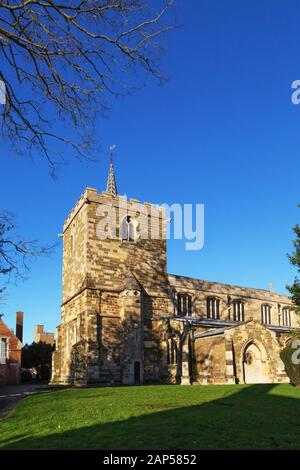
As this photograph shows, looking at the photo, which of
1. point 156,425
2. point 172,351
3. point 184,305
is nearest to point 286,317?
point 184,305

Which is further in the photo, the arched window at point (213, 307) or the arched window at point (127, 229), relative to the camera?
the arched window at point (213, 307)

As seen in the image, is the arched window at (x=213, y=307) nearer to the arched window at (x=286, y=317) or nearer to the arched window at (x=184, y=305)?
the arched window at (x=184, y=305)

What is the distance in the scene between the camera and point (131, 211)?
32.7 m

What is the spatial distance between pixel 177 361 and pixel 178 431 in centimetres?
2077

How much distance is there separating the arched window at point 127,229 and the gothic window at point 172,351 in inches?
307

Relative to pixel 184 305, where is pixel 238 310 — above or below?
below

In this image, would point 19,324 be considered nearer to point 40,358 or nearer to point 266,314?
point 40,358

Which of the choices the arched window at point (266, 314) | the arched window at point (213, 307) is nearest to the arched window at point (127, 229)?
the arched window at point (213, 307)

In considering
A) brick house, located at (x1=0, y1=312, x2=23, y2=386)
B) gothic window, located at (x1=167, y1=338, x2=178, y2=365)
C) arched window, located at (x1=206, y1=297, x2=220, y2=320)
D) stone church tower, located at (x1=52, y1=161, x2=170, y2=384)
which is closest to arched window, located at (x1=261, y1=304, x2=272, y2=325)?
arched window, located at (x1=206, y1=297, x2=220, y2=320)

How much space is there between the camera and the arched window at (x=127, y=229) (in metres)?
31.8

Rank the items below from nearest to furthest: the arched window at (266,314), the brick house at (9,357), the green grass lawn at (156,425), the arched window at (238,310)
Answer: the green grass lawn at (156,425), the brick house at (9,357), the arched window at (238,310), the arched window at (266,314)

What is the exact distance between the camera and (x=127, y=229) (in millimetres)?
32312

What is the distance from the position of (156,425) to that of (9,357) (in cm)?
3476
